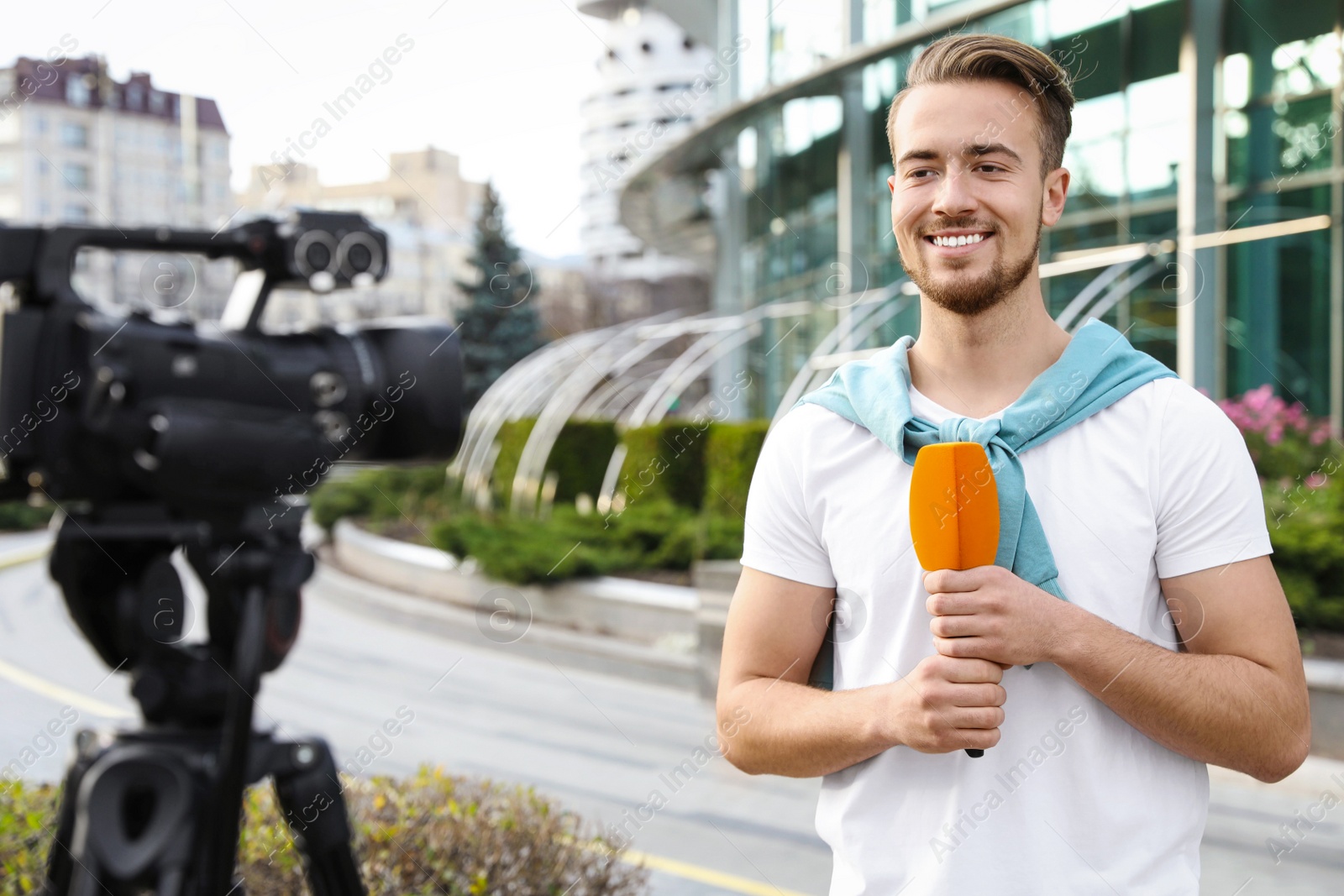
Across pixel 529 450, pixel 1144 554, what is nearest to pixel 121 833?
pixel 1144 554

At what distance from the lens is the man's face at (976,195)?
5.50 ft

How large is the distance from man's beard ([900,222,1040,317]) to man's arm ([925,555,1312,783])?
0.45 meters

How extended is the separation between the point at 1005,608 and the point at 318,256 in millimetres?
1094

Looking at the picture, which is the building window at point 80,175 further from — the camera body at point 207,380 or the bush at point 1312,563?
the camera body at point 207,380

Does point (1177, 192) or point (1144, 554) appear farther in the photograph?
point (1177, 192)

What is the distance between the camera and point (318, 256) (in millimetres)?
1686

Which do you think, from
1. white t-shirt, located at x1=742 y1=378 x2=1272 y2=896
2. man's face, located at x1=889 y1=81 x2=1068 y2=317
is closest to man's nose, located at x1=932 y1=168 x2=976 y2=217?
man's face, located at x1=889 y1=81 x2=1068 y2=317

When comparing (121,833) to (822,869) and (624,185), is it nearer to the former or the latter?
(822,869)

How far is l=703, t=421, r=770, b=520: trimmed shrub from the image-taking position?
38.5 feet

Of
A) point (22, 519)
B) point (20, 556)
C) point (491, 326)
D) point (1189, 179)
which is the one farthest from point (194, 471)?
point (491, 326)

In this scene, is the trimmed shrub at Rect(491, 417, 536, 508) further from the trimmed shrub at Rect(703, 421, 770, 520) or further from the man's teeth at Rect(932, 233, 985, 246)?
the man's teeth at Rect(932, 233, 985, 246)

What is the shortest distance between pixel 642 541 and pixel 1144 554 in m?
10.1

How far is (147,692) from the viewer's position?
64.8 inches

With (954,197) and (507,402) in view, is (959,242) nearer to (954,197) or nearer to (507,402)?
(954,197)
